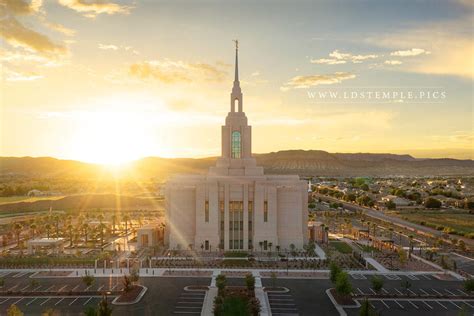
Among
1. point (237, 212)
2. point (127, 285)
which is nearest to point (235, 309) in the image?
point (127, 285)

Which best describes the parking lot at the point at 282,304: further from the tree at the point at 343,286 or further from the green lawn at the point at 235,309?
the green lawn at the point at 235,309

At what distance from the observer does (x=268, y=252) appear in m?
57.3

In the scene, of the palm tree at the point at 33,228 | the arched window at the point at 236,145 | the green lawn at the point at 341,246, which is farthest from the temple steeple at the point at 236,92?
the palm tree at the point at 33,228

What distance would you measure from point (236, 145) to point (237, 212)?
10.9 meters

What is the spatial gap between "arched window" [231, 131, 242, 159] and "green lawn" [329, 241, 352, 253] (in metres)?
19.8

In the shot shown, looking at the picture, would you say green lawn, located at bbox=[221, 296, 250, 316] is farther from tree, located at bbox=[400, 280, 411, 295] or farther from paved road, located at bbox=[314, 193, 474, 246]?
paved road, located at bbox=[314, 193, 474, 246]

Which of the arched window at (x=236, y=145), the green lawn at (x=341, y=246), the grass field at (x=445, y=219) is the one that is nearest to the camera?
the green lawn at (x=341, y=246)

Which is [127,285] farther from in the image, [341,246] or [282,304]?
[341,246]

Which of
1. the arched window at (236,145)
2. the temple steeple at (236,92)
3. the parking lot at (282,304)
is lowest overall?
the parking lot at (282,304)

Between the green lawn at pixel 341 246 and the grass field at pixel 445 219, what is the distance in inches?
938

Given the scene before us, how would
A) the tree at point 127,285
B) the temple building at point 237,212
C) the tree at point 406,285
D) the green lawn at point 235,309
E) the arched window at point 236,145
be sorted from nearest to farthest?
the green lawn at point 235,309 < the tree at point 127,285 < the tree at point 406,285 < the temple building at point 237,212 < the arched window at point 236,145

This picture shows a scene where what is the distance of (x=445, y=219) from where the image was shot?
94.2m

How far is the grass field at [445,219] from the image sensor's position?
80188mm

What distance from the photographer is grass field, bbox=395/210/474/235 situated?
80.2 metres
